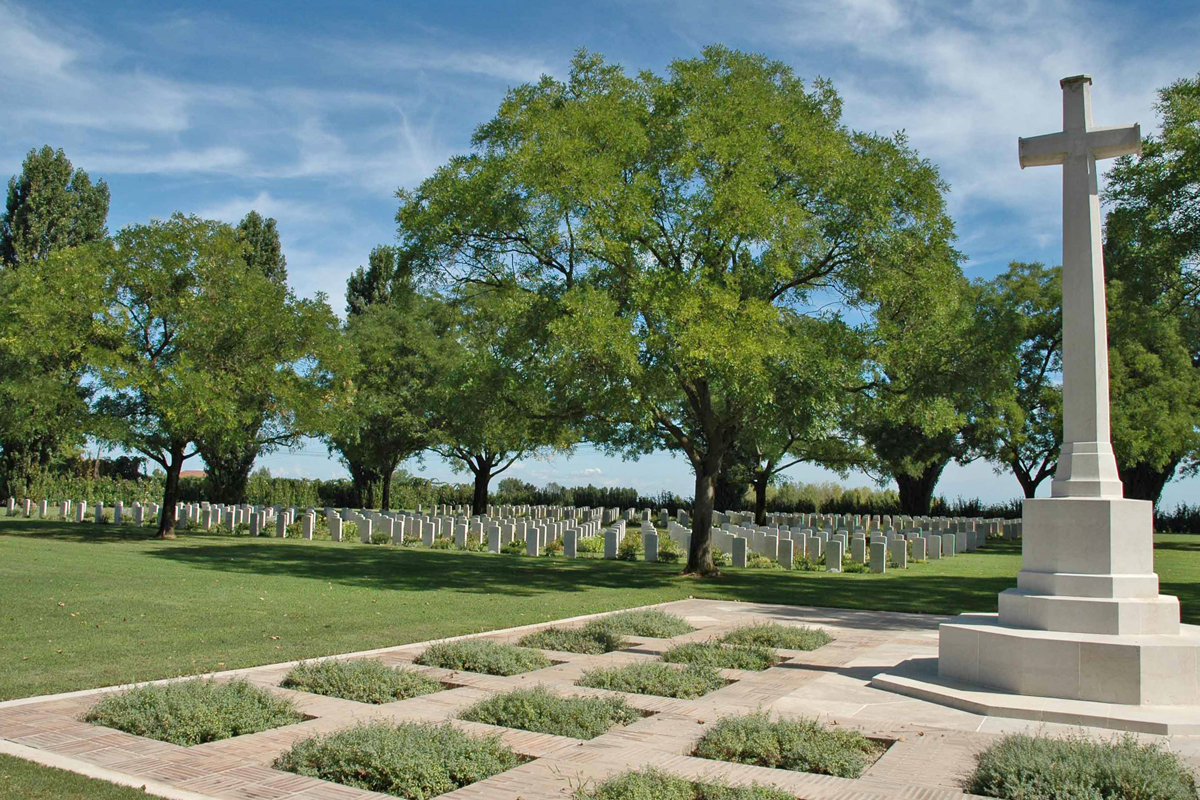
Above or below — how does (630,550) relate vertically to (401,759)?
below

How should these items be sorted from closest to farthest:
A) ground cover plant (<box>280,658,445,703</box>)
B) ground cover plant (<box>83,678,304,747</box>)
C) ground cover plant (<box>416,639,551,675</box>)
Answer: ground cover plant (<box>83,678,304,747</box>) → ground cover plant (<box>280,658,445,703</box>) → ground cover plant (<box>416,639,551,675</box>)

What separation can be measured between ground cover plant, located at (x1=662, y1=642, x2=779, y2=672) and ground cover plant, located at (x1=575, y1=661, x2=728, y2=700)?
54 cm

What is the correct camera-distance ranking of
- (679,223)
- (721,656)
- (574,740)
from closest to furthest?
(574,740), (721,656), (679,223)

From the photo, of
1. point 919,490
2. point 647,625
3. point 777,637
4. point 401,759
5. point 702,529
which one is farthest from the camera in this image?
point 919,490

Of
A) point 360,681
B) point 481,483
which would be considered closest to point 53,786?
point 360,681

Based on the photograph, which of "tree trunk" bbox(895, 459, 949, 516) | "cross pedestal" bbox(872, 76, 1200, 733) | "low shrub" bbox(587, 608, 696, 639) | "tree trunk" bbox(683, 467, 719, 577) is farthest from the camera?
"tree trunk" bbox(895, 459, 949, 516)

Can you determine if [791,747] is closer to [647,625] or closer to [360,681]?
[360,681]

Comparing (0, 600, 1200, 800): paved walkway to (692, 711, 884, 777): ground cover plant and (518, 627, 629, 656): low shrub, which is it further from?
(518, 627, 629, 656): low shrub

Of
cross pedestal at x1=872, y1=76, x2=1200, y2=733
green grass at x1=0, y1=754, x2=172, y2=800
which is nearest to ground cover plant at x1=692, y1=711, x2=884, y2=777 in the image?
cross pedestal at x1=872, y1=76, x2=1200, y2=733

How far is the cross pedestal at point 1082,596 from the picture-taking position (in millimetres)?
6812

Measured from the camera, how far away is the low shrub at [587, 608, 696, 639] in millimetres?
10617

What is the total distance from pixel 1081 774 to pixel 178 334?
23214 mm

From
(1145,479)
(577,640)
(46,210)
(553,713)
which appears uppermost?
(46,210)

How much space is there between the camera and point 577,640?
9.79 metres
